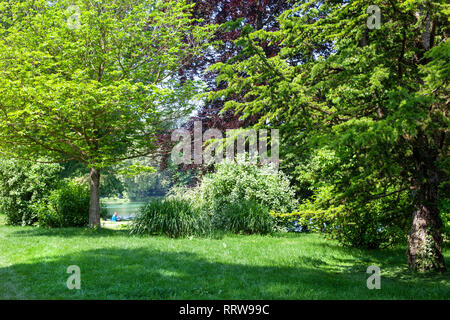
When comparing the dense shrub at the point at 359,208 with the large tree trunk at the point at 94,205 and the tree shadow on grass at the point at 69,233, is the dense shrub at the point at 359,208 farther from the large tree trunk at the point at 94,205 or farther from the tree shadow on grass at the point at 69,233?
the large tree trunk at the point at 94,205

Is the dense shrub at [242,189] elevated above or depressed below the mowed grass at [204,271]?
above

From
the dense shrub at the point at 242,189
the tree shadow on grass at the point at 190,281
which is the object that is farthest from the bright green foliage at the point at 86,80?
the tree shadow on grass at the point at 190,281

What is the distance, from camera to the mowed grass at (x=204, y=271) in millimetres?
4055

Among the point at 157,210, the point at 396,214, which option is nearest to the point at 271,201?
the point at 157,210

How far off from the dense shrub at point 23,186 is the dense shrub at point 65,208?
578mm

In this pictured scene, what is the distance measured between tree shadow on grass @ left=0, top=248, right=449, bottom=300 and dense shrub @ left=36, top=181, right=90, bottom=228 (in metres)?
6.73

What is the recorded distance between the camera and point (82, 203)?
12555 mm

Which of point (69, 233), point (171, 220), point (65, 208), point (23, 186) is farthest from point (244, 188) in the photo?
point (23, 186)

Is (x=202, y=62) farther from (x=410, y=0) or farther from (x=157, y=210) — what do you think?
(x=410, y=0)

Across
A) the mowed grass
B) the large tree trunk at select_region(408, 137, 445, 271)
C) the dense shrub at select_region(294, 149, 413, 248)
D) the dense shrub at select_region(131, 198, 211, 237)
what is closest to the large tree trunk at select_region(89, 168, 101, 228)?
the dense shrub at select_region(131, 198, 211, 237)

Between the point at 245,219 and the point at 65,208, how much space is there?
6.93m

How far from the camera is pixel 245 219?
1011cm

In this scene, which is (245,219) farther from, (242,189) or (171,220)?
(171,220)

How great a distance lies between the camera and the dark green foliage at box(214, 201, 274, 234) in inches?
397
